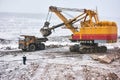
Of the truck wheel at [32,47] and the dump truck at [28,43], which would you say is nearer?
the dump truck at [28,43]

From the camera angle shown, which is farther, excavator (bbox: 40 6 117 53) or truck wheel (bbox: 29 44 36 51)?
truck wheel (bbox: 29 44 36 51)

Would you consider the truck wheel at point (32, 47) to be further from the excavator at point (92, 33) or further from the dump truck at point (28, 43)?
the excavator at point (92, 33)

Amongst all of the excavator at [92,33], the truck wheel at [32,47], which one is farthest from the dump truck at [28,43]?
the excavator at [92,33]

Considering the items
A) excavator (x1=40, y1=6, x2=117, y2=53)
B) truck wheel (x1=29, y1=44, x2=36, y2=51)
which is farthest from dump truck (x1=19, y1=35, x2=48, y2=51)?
excavator (x1=40, y1=6, x2=117, y2=53)

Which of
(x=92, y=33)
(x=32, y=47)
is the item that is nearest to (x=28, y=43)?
(x=32, y=47)

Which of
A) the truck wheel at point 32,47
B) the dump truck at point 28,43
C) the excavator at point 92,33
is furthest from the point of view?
the truck wheel at point 32,47

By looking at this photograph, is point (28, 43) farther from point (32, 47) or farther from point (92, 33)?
point (92, 33)

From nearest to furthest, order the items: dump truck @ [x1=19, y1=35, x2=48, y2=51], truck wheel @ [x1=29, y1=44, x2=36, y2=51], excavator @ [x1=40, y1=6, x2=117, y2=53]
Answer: excavator @ [x1=40, y1=6, x2=117, y2=53]
dump truck @ [x1=19, y1=35, x2=48, y2=51]
truck wheel @ [x1=29, y1=44, x2=36, y2=51]

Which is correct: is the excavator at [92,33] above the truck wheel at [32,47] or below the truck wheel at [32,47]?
above

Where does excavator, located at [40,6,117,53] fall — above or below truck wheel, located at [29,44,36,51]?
above

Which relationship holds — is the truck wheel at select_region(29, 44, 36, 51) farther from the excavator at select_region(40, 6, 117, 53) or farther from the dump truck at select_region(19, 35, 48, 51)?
the excavator at select_region(40, 6, 117, 53)

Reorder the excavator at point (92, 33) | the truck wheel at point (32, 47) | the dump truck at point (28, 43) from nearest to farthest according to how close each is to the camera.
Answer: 1. the excavator at point (92, 33)
2. the dump truck at point (28, 43)
3. the truck wheel at point (32, 47)

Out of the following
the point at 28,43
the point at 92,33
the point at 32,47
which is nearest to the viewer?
the point at 92,33

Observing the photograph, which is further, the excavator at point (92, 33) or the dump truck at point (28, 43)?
the dump truck at point (28, 43)
